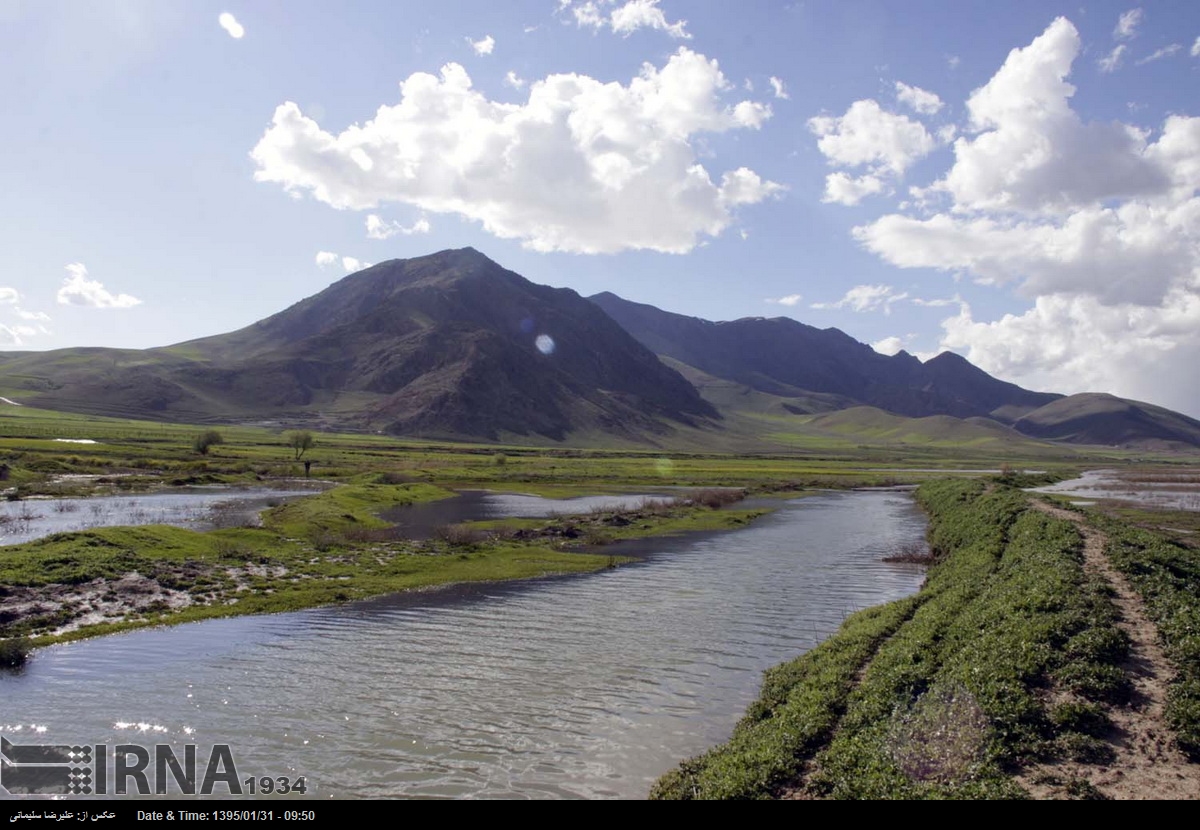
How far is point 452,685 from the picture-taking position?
23328 millimetres

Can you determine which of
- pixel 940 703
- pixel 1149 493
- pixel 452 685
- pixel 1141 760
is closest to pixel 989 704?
pixel 940 703

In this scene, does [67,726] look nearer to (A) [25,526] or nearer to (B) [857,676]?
(B) [857,676]

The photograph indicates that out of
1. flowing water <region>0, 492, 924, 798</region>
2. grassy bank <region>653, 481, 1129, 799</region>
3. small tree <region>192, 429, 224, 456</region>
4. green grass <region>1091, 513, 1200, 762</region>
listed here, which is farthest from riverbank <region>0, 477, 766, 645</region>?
small tree <region>192, 429, 224, 456</region>

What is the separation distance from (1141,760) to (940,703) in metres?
4.01

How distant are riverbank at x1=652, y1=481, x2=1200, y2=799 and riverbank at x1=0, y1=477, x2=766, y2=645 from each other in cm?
2330

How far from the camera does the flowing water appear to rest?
17938mm

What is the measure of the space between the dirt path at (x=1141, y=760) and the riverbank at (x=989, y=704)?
0.04m

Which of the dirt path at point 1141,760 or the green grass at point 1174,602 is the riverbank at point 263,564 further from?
the dirt path at point 1141,760

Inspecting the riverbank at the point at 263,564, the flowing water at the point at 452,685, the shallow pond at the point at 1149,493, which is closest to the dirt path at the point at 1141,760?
the flowing water at the point at 452,685

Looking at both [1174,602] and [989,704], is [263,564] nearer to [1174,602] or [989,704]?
[989,704]

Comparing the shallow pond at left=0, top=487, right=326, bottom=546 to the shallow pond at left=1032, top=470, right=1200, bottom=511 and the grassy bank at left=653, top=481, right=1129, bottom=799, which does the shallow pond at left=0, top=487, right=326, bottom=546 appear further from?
the shallow pond at left=1032, top=470, right=1200, bottom=511

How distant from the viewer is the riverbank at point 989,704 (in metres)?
14.5

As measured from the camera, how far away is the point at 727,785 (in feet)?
49.7
